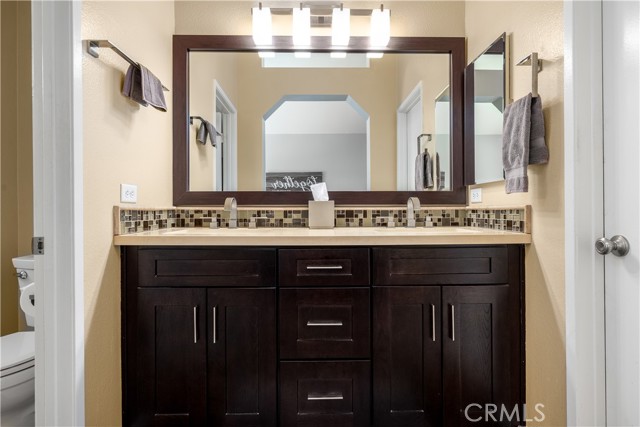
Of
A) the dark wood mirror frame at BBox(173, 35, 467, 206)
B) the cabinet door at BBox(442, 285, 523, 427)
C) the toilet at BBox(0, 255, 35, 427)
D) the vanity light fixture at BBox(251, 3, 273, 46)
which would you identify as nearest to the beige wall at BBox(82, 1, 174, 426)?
the dark wood mirror frame at BBox(173, 35, 467, 206)

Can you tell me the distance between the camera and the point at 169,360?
4.46 feet

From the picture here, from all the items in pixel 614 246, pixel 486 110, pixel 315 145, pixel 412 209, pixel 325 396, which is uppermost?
pixel 486 110

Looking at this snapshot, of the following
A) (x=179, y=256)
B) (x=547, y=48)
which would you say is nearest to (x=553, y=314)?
(x=547, y=48)

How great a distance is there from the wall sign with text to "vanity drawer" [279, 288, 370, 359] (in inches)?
30.2

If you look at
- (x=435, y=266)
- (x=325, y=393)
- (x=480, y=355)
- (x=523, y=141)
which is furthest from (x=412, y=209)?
(x=325, y=393)

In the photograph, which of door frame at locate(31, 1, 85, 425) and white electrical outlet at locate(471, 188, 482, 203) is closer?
door frame at locate(31, 1, 85, 425)

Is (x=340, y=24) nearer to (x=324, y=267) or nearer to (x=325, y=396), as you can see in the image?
(x=324, y=267)

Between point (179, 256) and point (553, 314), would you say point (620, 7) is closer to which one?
point (553, 314)

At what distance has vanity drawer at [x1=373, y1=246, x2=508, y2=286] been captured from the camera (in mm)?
1379

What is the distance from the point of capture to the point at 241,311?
4.47 ft

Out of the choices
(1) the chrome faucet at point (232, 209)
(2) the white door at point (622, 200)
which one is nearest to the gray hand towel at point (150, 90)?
(1) the chrome faucet at point (232, 209)

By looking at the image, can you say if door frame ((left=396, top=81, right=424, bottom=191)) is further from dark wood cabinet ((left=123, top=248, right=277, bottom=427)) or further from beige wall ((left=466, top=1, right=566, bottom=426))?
dark wood cabinet ((left=123, top=248, right=277, bottom=427))

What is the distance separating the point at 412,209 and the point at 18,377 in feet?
6.34

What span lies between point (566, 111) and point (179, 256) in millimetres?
1515
